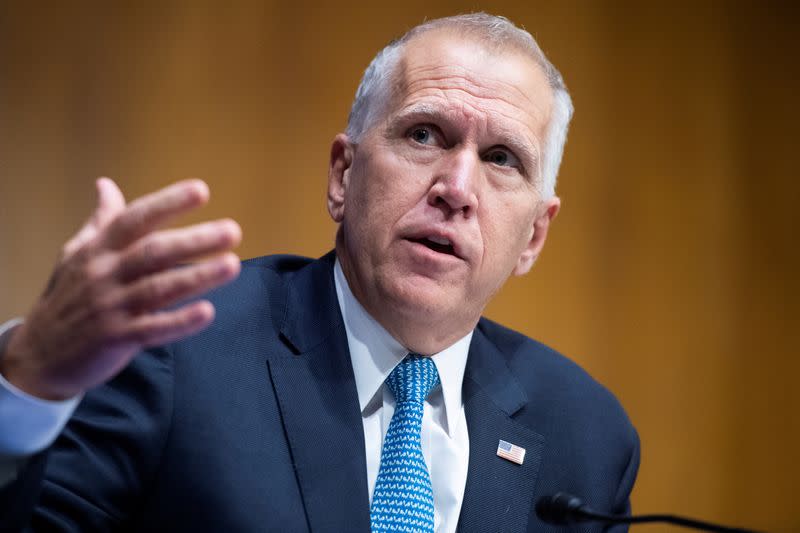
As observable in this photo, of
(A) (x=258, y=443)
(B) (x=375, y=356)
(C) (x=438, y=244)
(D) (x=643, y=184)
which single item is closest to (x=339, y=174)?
(C) (x=438, y=244)

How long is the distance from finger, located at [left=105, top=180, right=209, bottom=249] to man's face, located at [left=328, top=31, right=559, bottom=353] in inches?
29.2

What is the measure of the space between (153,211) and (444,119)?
92 cm

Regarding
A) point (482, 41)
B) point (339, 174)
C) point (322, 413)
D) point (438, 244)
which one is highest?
point (482, 41)

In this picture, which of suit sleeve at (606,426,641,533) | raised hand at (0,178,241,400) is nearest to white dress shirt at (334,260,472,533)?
suit sleeve at (606,426,641,533)

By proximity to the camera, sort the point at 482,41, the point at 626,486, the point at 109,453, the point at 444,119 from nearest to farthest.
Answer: the point at 109,453
the point at 444,119
the point at 482,41
the point at 626,486

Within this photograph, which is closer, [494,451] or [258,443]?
[258,443]

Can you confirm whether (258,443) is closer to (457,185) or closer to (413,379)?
(413,379)

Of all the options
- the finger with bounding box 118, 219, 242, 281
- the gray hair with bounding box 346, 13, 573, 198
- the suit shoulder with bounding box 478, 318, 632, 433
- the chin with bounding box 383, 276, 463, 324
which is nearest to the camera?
the finger with bounding box 118, 219, 242, 281

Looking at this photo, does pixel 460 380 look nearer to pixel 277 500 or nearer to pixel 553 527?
pixel 553 527

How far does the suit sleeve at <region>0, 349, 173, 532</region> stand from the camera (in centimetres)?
136

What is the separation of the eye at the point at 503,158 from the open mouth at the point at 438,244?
0.25 metres

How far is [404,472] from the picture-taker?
161 centimetres

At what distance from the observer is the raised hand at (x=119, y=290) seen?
0.96 metres

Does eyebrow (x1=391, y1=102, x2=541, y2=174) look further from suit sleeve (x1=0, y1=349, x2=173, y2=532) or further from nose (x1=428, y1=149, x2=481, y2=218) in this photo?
suit sleeve (x1=0, y1=349, x2=173, y2=532)
